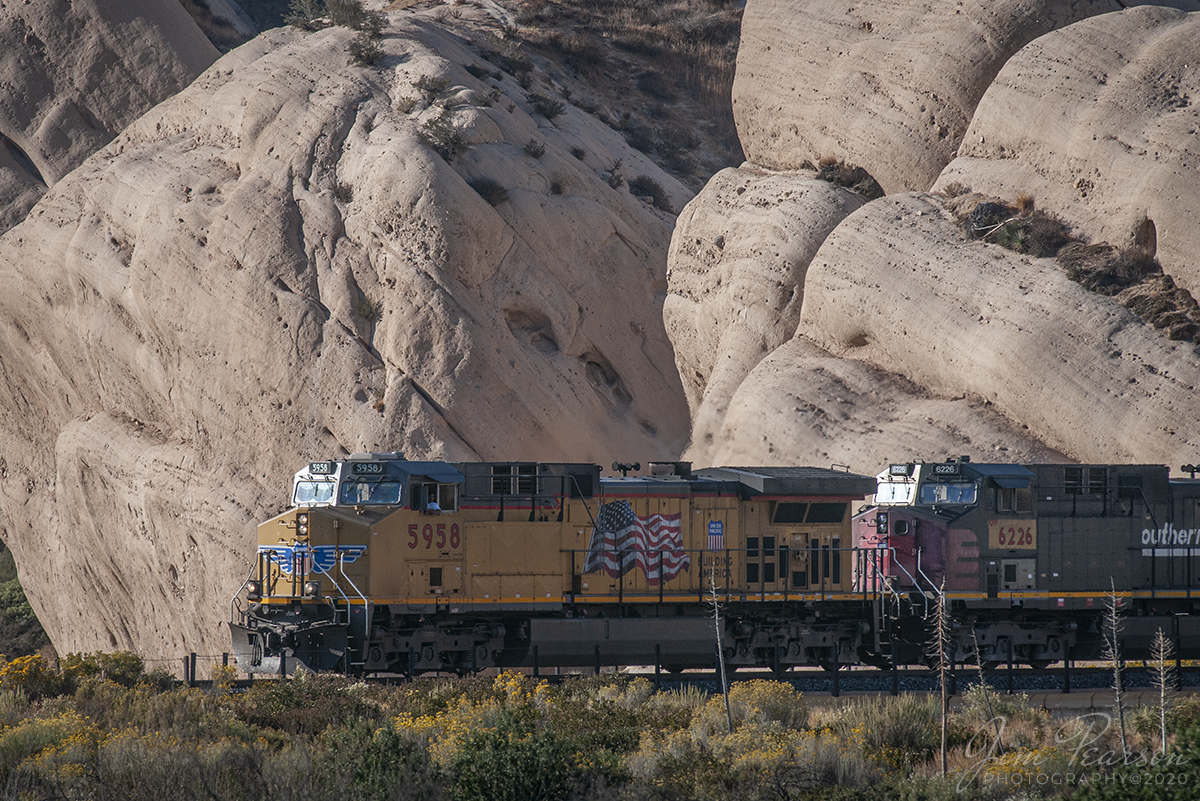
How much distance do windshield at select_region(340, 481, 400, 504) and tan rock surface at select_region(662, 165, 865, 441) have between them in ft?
41.2

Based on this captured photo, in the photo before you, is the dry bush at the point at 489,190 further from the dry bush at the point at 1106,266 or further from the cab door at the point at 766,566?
the cab door at the point at 766,566

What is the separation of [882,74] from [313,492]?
68.8ft

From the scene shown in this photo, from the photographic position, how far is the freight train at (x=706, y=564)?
18.7 meters

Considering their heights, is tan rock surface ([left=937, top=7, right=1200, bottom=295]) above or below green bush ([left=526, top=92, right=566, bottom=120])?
below

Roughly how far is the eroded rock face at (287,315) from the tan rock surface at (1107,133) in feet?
39.3

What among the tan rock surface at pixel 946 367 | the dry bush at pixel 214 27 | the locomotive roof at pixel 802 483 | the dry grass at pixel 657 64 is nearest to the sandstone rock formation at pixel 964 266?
the tan rock surface at pixel 946 367

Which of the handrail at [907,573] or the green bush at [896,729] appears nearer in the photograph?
the green bush at [896,729]

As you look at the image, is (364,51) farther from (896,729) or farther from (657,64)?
(896,729)

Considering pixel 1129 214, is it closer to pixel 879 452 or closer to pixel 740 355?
pixel 879 452

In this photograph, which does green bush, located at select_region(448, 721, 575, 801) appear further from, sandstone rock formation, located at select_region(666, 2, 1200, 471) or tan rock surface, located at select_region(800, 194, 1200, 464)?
tan rock surface, located at select_region(800, 194, 1200, 464)

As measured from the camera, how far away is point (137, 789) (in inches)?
393

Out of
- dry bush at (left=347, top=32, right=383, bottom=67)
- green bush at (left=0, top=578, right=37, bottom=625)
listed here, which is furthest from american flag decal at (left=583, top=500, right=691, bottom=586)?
green bush at (left=0, top=578, right=37, bottom=625)

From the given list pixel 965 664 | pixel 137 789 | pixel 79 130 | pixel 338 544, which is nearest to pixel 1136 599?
pixel 965 664

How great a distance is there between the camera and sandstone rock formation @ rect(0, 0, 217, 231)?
4094 centimetres
